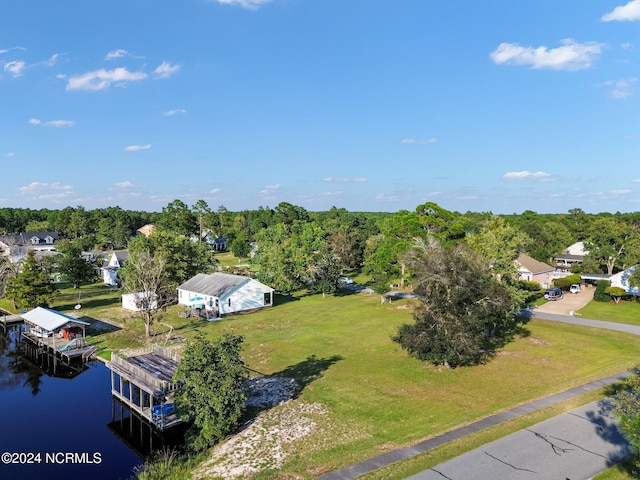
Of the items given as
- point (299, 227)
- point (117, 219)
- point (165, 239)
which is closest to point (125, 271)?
point (165, 239)

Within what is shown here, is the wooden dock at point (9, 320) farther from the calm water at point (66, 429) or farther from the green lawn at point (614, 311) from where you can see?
the green lawn at point (614, 311)

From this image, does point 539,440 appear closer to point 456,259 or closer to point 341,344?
point 456,259

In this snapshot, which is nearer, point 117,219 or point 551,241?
point 551,241

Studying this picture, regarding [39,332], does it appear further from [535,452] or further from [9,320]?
[535,452]

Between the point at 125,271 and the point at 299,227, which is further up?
the point at 299,227

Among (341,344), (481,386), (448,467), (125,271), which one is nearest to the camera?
(448,467)

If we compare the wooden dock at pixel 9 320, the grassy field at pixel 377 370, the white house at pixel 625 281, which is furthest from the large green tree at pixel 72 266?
the white house at pixel 625 281

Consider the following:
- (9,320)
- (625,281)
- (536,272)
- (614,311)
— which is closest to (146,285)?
(9,320)

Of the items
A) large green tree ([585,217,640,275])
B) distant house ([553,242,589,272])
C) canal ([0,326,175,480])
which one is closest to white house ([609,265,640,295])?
large green tree ([585,217,640,275])
